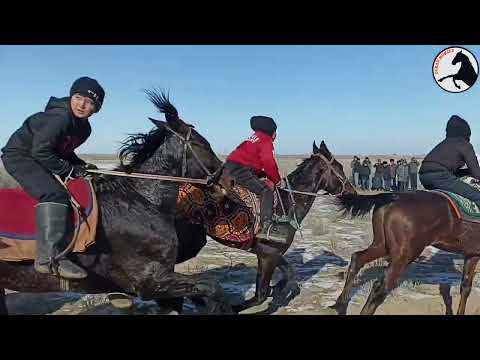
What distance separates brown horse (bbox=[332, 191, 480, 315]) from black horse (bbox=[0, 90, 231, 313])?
1.93 metres

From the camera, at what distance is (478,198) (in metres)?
5.25

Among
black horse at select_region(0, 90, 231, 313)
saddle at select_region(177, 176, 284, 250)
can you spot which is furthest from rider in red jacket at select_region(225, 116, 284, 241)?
black horse at select_region(0, 90, 231, 313)

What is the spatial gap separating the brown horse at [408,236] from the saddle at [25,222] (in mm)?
3146

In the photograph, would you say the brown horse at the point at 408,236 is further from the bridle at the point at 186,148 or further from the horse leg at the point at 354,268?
the bridle at the point at 186,148

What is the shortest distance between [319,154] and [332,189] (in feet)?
1.81

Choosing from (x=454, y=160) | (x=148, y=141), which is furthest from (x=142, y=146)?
(x=454, y=160)

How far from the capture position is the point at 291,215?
5742 millimetres

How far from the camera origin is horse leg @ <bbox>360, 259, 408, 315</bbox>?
4754 mm

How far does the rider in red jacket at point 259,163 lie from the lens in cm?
531

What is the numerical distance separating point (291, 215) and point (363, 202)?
1002 mm

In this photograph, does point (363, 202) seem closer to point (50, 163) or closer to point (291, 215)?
point (291, 215)

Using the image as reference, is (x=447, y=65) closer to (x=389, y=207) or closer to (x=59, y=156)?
(x=389, y=207)

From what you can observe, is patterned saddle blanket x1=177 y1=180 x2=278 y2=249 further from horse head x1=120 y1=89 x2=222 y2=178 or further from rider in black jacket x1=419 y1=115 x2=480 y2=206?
rider in black jacket x1=419 y1=115 x2=480 y2=206
